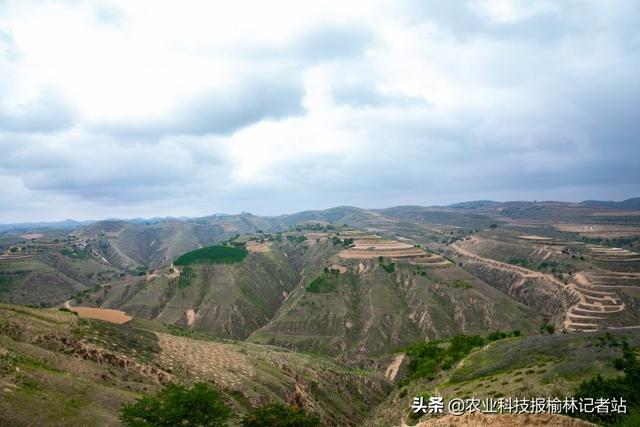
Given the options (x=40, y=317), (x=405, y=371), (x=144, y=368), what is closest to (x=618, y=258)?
(x=405, y=371)

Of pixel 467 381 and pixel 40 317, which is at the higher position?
pixel 40 317

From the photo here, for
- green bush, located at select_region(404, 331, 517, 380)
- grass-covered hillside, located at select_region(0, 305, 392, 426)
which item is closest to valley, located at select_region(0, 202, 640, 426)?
grass-covered hillside, located at select_region(0, 305, 392, 426)

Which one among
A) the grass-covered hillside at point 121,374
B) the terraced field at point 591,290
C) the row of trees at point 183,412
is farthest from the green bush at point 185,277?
the terraced field at point 591,290

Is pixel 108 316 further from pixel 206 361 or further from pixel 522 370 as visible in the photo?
pixel 522 370

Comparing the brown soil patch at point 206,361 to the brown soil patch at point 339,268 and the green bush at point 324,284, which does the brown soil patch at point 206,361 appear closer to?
the green bush at point 324,284

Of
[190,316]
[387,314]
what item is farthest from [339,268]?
[190,316]

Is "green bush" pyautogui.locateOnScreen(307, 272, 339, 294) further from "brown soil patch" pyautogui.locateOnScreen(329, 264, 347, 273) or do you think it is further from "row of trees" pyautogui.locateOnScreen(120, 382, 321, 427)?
"row of trees" pyautogui.locateOnScreen(120, 382, 321, 427)

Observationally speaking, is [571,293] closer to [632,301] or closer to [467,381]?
[632,301]

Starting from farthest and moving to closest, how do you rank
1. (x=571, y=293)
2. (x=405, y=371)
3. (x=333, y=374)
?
(x=571, y=293) < (x=405, y=371) < (x=333, y=374)
